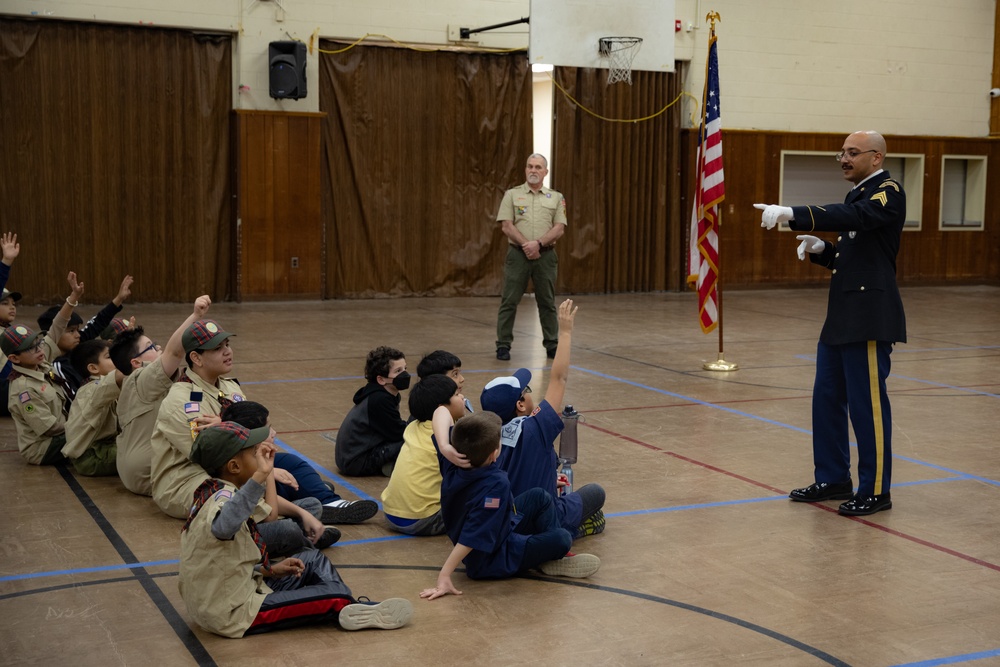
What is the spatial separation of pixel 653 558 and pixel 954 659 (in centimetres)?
136

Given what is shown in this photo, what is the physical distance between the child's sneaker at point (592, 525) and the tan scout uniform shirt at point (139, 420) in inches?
80.2

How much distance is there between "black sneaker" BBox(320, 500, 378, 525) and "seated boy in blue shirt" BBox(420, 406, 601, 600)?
0.80 metres

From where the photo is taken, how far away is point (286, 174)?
48.9 feet

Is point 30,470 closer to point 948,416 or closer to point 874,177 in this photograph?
point 874,177

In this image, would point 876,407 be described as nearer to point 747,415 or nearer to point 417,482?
point 417,482

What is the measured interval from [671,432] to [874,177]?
2.40 meters

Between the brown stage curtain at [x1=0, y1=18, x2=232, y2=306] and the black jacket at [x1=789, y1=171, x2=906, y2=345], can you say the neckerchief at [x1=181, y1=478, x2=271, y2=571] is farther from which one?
the brown stage curtain at [x1=0, y1=18, x2=232, y2=306]

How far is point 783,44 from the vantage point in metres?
17.8

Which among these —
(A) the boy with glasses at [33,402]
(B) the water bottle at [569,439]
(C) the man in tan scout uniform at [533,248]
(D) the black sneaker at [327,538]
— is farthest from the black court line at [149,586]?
(C) the man in tan scout uniform at [533,248]

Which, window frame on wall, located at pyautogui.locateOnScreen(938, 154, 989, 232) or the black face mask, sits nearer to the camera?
the black face mask

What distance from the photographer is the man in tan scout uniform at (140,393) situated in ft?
17.4

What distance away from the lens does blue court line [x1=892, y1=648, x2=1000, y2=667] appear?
3701mm

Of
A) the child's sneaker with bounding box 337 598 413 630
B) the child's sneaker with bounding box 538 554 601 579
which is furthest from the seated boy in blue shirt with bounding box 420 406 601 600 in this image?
the child's sneaker with bounding box 337 598 413 630

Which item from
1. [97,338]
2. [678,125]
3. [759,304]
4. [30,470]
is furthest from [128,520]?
[678,125]
